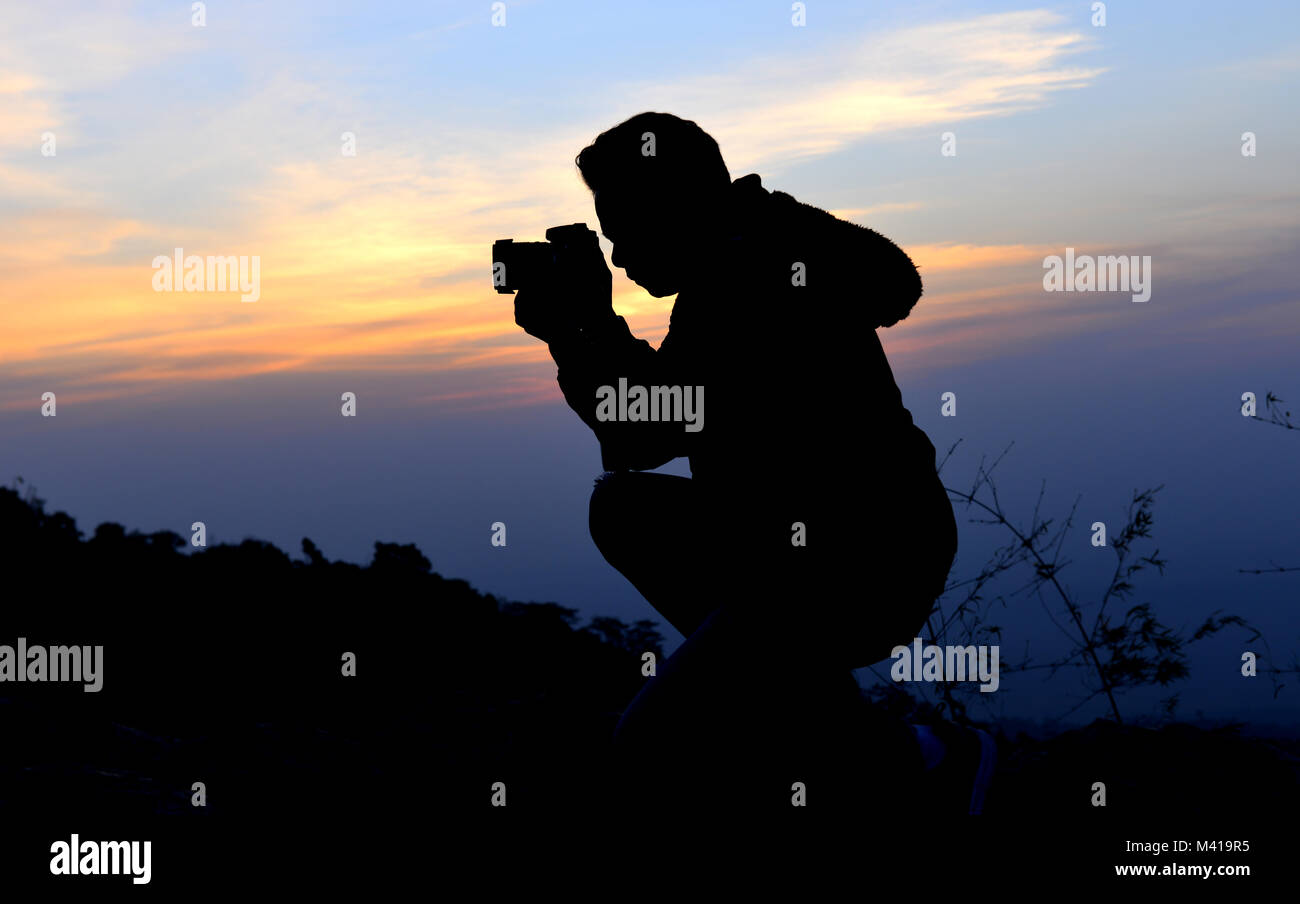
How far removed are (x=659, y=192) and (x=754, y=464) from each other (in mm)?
907

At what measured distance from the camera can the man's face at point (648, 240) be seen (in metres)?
3.30

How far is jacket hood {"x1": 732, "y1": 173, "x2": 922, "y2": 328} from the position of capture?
3062 millimetres

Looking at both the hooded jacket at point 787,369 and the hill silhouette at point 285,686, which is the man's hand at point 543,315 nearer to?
the hooded jacket at point 787,369

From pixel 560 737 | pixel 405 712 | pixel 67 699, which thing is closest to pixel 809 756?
pixel 560 737

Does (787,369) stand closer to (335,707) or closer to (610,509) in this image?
(610,509)

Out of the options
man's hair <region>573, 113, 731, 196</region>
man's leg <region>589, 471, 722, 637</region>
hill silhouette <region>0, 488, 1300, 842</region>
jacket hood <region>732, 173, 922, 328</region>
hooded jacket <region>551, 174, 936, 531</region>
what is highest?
man's hair <region>573, 113, 731, 196</region>

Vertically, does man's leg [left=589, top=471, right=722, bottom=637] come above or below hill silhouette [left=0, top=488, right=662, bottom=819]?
above

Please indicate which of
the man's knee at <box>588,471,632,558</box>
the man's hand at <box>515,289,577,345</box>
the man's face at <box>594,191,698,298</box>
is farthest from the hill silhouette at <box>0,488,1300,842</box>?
the man's face at <box>594,191,698,298</box>

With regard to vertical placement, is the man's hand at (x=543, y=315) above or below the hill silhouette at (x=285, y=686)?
above

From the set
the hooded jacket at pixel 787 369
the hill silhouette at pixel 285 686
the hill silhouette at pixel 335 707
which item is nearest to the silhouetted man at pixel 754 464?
the hooded jacket at pixel 787 369

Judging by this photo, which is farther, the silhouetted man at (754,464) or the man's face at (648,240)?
the man's face at (648,240)

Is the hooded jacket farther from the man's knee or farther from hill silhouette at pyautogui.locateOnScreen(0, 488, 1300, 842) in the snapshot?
hill silhouette at pyautogui.locateOnScreen(0, 488, 1300, 842)
